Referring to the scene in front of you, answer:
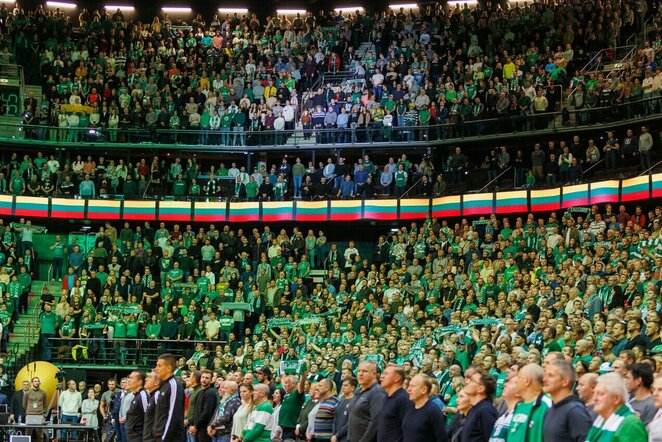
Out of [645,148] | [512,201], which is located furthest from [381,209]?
[645,148]

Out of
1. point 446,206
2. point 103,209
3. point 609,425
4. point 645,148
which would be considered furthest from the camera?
point 103,209

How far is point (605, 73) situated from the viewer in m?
34.9

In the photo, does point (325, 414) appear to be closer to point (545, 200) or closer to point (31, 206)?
point (545, 200)

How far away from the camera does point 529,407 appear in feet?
32.0

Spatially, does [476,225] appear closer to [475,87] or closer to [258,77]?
[475,87]

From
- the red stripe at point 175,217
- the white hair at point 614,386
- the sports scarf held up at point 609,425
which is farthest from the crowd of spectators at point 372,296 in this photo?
the white hair at point 614,386

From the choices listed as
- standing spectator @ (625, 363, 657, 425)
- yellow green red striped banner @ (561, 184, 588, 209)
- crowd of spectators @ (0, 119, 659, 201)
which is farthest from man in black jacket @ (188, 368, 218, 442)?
crowd of spectators @ (0, 119, 659, 201)

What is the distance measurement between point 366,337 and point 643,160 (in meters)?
10.0

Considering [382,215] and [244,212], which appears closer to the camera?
[382,215]

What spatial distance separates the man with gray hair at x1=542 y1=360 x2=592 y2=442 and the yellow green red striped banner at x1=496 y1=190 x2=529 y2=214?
24437mm

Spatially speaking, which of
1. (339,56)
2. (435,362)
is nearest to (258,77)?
(339,56)

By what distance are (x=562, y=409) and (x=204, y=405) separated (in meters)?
8.02

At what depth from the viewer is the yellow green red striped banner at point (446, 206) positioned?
3522 cm

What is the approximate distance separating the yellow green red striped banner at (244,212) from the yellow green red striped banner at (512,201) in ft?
27.1
